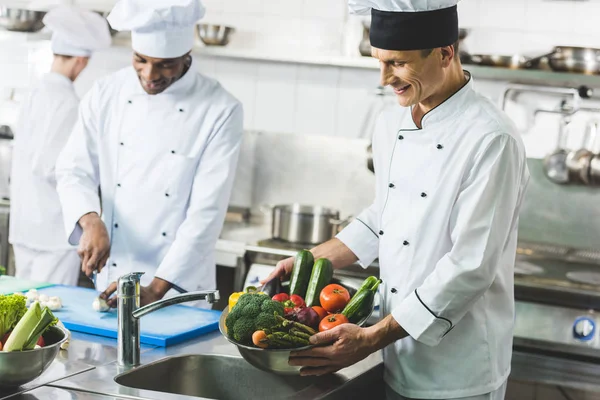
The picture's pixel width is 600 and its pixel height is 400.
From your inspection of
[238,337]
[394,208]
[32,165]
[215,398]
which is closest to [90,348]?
[215,398]

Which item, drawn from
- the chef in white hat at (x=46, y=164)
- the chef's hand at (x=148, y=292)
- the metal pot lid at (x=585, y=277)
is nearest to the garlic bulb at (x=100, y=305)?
the chef's hand at (x=148, y=292)

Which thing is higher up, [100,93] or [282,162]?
[100,93]

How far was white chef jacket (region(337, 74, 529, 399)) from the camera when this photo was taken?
2182 mm

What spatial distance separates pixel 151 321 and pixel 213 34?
2.42 metres

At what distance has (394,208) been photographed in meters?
2.42

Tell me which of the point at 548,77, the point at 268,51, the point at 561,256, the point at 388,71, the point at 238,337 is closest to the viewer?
the point at 238,337

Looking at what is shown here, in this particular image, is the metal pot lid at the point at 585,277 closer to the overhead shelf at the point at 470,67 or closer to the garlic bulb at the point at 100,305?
the overhead shelf at the point at 470,67

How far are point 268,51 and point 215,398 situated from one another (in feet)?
8.81

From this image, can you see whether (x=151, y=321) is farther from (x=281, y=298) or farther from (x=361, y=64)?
(x=361, y=64)

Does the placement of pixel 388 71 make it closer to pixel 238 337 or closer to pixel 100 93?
pixel 238 337

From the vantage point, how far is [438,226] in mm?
2305

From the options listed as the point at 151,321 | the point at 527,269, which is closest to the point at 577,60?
the point at 527,269

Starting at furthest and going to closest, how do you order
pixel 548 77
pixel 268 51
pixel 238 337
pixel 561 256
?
pixel 268 51
pixel 561 256
pixel 548 77
pixel 238 337

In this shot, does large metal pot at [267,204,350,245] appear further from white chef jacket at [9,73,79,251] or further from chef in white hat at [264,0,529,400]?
chef in white hat at [264,0,529,400]
